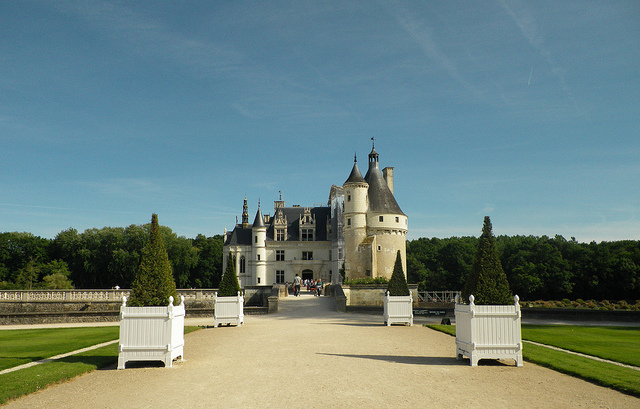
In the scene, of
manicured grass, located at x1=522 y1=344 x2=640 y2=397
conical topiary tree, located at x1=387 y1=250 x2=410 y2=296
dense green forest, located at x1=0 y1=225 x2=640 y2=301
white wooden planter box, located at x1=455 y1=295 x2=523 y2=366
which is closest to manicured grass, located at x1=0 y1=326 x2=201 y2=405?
white wooden planter box, located at x1=455 y1=295 x2=523 y2=366

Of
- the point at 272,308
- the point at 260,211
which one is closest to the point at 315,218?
the point at 260,211

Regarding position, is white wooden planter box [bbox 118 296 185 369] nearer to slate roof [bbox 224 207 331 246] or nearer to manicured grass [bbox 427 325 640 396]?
manicured grass [bbox 427 325 640 396]

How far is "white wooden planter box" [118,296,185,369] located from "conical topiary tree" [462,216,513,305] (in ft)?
23.7

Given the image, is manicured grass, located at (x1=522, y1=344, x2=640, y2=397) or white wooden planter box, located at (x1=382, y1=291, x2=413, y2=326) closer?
manicured grass, located at (x1=522, y1=344, x2=640, y2=397)

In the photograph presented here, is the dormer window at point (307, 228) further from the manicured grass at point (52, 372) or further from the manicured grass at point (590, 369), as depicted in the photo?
the manicured grass at point (590, 369)

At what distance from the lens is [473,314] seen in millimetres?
10531

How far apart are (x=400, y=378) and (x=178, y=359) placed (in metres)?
5.67

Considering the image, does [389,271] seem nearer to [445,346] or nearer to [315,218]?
[315,218]

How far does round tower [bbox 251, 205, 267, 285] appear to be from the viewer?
61750mm

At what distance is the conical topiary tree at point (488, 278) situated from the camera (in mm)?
11133

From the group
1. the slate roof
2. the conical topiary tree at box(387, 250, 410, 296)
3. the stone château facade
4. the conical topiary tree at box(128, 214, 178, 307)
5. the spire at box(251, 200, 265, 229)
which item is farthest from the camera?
the slate roof

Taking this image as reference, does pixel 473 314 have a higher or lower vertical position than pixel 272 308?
higher

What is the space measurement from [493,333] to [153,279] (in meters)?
8.05

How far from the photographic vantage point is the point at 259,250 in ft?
203
